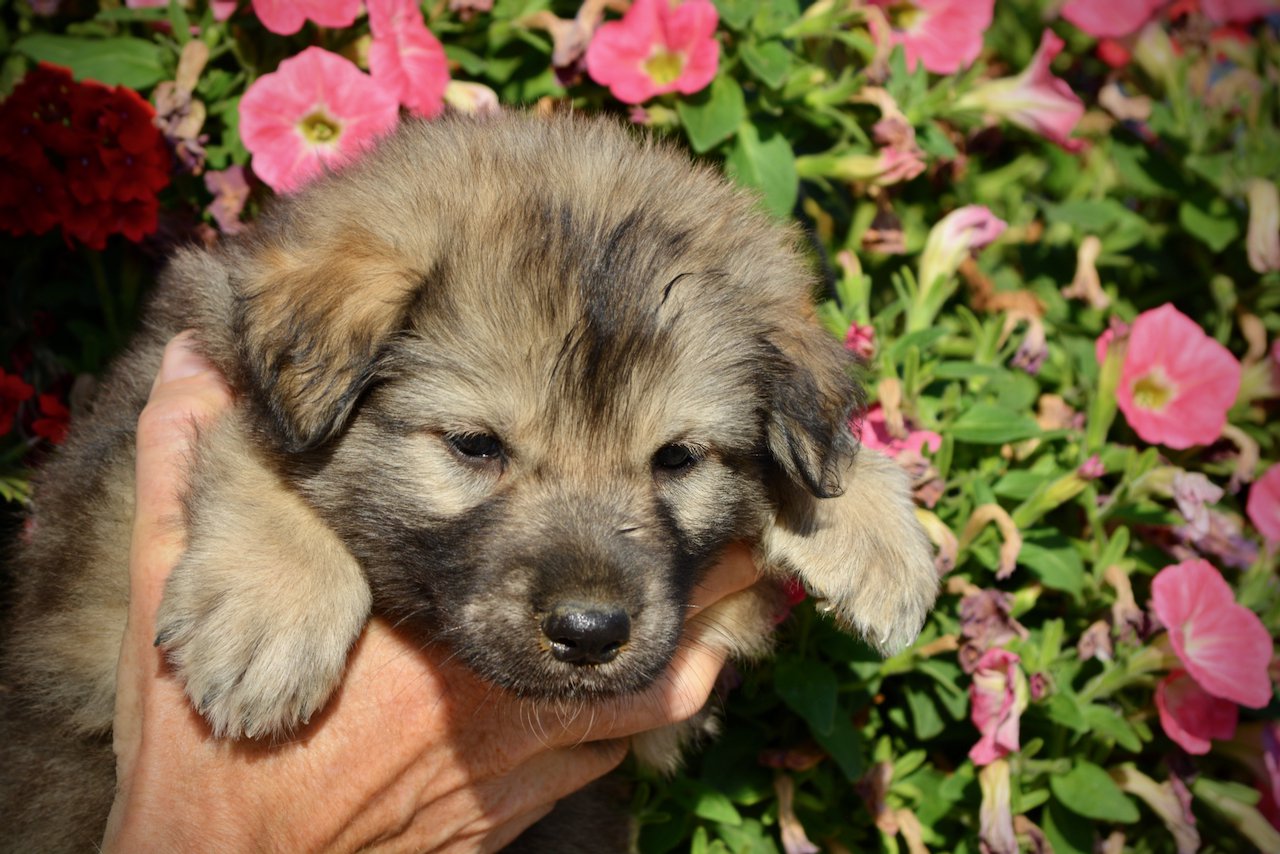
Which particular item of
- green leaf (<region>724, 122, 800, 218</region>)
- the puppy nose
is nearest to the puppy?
the puppy nose

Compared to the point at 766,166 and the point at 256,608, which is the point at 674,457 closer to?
the point at 256,608

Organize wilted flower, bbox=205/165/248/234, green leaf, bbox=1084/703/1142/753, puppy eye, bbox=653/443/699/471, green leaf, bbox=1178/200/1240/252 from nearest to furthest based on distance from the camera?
1. puppy eye, bbox=653/443/699/471
2. green leaf, bbox=1084/703/1142/753
3. wilted flower, bbox=205/165/248/234
4. green leaf, bbox=1178/200/1240/252

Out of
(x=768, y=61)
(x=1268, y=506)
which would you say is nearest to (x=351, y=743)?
(x=768, y=61)

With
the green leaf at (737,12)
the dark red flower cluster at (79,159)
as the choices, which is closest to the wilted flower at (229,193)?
the dark red flower cluster at (79,159)

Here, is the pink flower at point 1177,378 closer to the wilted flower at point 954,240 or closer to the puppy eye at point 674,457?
the wilted flower at point 954,240

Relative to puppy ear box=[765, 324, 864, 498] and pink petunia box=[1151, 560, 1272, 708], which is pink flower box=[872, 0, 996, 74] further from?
pink petunia box=[1151, 560, 1272, 708]
